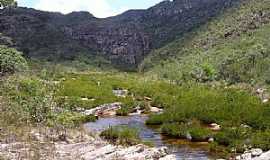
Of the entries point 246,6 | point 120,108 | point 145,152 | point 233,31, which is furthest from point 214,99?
point 246,6

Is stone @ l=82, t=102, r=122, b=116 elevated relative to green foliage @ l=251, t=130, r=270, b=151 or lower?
lower

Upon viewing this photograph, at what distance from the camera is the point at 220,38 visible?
161 metres

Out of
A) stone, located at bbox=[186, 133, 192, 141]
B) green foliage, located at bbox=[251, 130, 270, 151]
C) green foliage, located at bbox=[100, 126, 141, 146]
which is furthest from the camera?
stone, located at bbox=[186, 133, 192, 141]

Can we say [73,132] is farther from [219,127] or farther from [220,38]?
[220,38]

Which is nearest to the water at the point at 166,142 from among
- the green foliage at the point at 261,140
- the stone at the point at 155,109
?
the green foliage at the point at 261,140

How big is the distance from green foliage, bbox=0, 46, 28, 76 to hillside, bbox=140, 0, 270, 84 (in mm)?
78278

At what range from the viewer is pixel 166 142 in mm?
42812

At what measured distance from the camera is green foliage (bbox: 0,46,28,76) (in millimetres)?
23781

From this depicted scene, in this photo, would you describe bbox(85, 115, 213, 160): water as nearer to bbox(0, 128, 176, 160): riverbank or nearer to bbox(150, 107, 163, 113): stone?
bbox(0, 128, 176, 160): riverbank

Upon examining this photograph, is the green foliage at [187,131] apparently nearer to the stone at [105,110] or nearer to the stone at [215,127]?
the stone at [215,127]

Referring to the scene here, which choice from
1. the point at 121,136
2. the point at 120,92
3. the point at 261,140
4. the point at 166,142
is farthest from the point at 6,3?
the point at 120,92

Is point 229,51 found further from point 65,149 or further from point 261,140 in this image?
point 65,149

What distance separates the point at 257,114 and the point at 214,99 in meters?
14.9

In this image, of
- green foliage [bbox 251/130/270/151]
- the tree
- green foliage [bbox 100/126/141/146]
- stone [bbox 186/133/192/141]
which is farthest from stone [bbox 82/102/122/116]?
the tree
